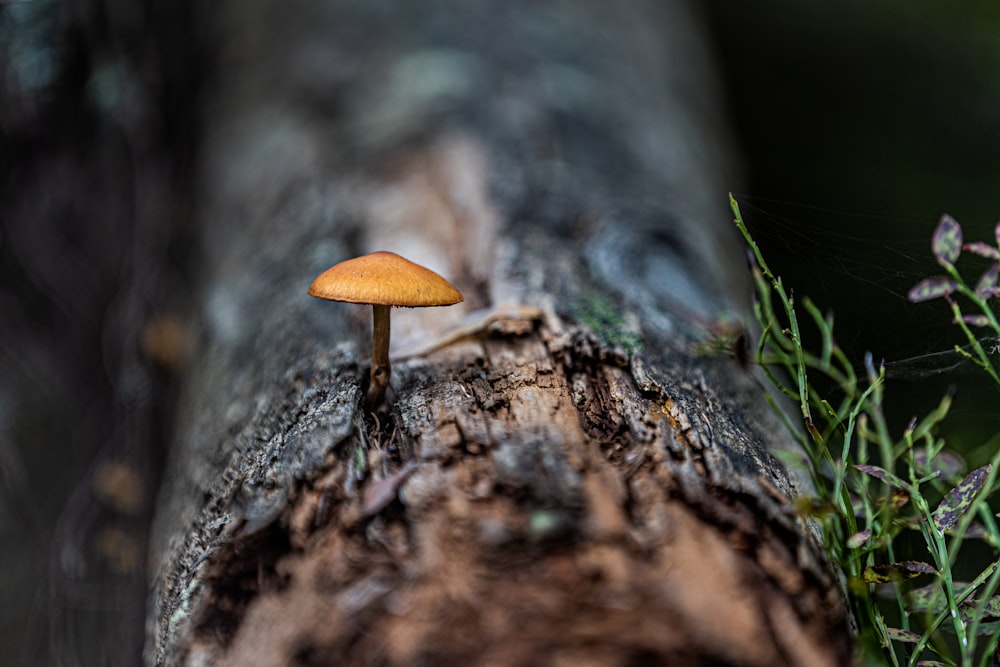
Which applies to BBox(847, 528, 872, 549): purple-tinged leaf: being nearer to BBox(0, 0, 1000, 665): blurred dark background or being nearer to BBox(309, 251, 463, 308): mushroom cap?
BBox(309, 251, 463, 308): mushroom cap

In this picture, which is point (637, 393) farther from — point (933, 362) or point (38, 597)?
point (38, 597)

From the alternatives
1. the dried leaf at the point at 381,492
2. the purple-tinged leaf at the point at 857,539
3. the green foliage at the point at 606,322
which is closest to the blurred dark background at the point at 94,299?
the green foliage at the point at 606,322

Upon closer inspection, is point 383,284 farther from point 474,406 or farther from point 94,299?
point 94,299

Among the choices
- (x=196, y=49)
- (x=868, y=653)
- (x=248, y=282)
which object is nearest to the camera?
(x=868, y=653)

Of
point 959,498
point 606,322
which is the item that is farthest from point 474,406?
point 959,498

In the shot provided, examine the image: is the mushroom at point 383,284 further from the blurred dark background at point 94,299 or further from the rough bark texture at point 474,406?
the blurred dark background at point 94,299

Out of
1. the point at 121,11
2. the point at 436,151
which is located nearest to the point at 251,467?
the point at 436,151

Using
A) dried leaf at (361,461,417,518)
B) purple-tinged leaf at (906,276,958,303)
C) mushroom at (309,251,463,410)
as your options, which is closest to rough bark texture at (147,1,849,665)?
dried leaf at (361,461,417,518)
